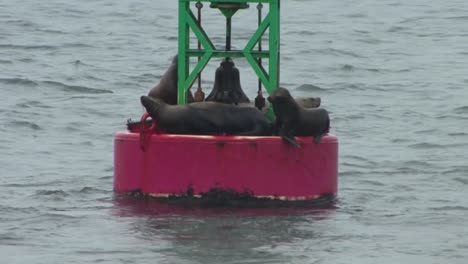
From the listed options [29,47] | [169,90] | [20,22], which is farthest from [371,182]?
[20,22]

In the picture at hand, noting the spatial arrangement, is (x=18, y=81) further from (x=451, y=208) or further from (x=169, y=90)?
(x=451, y=208)

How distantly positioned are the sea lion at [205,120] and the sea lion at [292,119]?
0.19 metres

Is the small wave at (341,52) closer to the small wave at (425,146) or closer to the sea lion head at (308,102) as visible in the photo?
the small wave at (425,146)

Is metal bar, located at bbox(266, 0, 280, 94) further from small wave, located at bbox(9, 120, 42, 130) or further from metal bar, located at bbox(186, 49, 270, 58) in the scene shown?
small wave, located at bbox(9, 120, 42, 130)

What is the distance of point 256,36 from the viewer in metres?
13.5

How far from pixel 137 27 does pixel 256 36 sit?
17610mm

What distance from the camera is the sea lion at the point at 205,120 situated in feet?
42.8

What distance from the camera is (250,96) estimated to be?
21.2 metres

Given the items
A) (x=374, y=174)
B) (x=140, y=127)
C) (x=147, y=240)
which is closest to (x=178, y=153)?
(x=140, y=127)

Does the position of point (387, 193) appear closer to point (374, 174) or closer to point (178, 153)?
point (374, 174)

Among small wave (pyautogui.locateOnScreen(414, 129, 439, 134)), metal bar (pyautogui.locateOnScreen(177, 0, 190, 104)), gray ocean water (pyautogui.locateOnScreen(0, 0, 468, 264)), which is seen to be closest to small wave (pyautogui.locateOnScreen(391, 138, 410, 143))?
gray ocean water (pyautogui.locateOnScreen(0, 0, 468, 264))

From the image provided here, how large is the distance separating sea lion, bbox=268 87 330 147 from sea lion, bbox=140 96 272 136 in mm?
186


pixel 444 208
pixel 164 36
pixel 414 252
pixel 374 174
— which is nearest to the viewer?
pixel 414 252

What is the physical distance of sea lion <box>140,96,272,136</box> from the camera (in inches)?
514
